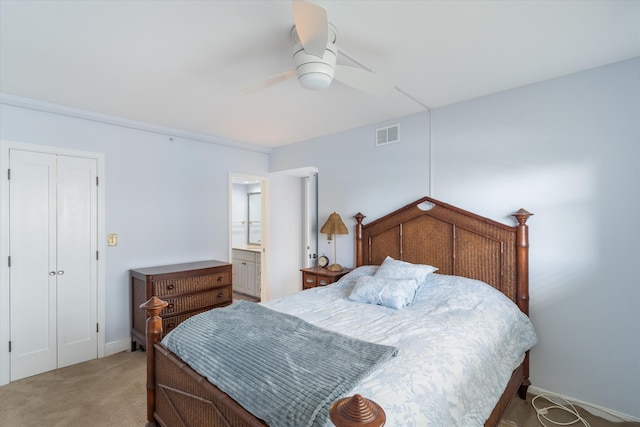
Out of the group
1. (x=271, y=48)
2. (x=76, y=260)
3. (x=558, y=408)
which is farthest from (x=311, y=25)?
(x=76, y=260)

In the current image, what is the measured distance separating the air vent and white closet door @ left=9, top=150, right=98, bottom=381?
3.03 m

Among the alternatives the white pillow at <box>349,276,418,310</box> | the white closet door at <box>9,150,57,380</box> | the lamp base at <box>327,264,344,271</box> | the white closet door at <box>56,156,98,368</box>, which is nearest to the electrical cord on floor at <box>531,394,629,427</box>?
the white pillow at <box>349,276,418,310</box>

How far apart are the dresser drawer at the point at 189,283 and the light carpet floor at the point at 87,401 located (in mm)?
736

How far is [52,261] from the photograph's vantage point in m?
2.97

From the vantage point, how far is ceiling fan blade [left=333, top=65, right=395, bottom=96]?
180 cm

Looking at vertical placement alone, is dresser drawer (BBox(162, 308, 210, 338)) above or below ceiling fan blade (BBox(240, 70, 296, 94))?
below

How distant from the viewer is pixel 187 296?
3.38 meters

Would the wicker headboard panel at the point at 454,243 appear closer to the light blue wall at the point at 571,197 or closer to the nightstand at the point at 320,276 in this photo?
the light blue wall at the point at 571,197

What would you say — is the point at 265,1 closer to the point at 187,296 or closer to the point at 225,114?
the point at 225,114

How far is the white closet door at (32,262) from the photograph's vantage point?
279 centimetres

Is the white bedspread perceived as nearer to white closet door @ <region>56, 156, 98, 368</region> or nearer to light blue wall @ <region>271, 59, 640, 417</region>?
light blue wall @ <region>271, 59, 640, 417</region>

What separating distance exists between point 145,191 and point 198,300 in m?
1.38

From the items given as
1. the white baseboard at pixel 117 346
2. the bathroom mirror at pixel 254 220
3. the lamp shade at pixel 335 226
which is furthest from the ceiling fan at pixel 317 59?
the bathroom mirror at pixel 254 220

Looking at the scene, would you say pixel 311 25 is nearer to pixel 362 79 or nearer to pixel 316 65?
pixel 316 65
